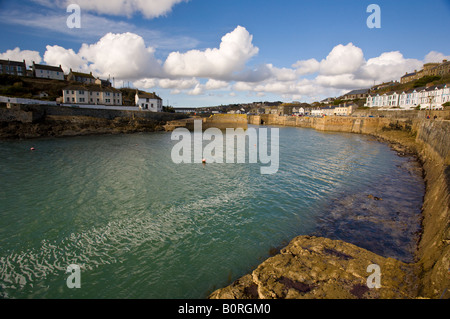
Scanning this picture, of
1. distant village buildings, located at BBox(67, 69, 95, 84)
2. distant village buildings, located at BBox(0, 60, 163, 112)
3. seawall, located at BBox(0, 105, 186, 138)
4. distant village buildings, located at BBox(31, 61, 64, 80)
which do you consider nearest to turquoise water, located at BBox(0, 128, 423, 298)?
seawall, located at BBox(0, 105, 186, 138)

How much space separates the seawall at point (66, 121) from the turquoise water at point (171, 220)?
21.7m

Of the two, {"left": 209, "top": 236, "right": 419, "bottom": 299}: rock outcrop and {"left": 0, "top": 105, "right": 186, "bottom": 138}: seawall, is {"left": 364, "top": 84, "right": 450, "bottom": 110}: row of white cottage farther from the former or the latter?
{"left": 0, "top": 105, "right": 186, "bottom": 138}: seawall

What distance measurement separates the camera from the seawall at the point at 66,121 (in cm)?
3606

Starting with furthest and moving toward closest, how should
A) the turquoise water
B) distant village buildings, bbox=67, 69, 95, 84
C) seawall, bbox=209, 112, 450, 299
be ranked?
distant village buildings, bbox=67, 69, 95, 84, the turquoise water, seawall, bbox=209, 112, 450, 299

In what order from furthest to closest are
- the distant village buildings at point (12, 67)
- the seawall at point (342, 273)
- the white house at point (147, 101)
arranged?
the distant village buildings at point (12, 67), the white house at point (147, 101), the seawall at point (342, 273)

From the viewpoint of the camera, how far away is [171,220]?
436 inches

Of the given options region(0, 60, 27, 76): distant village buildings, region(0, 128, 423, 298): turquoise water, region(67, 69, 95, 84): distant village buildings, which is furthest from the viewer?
region(67, 69, 95, 84): distant village buildings

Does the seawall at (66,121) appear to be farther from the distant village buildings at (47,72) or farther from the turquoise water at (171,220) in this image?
the distant village buildings at (47,72)

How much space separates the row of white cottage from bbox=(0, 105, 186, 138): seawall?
61619 millimetres

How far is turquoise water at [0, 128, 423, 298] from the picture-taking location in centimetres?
732

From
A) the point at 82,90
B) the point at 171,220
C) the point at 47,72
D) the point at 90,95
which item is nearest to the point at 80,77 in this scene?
the point at 47,72

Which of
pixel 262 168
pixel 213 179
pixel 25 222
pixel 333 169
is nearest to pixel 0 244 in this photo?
pixel 25 222

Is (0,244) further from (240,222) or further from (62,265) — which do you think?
(240,222)

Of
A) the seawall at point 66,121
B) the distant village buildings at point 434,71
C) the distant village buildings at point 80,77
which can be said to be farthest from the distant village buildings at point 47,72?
the distant village buildings at point 434,71
